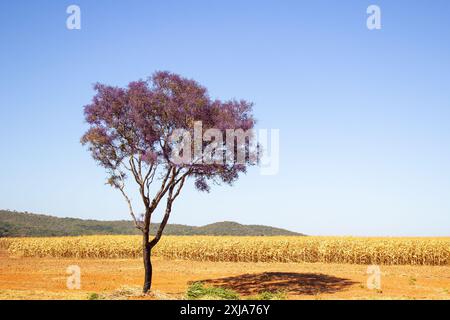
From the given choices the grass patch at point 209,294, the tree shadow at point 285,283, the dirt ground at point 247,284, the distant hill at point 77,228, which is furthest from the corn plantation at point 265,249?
the distant hill at point 77,228

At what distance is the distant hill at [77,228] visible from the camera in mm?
122625

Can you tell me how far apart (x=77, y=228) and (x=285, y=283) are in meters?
140

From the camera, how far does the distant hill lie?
123 m

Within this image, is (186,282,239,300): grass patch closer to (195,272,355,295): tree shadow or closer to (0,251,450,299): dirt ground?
(0,251,450,299): dirt ground

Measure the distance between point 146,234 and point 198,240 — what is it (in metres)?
24.8

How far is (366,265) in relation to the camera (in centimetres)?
3966

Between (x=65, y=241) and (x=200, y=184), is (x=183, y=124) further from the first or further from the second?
(x=65, y=241)

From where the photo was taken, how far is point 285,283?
26141mm

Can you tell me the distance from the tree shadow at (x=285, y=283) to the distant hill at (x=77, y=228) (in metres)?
89.8

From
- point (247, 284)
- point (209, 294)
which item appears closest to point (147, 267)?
point (209, 294)

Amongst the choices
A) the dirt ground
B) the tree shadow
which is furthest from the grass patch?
the tree shadow

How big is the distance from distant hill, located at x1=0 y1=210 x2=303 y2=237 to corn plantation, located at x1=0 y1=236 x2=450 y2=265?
5983cm

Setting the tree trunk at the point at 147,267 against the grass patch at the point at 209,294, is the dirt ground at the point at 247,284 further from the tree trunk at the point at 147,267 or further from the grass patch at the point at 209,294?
the grass patch at the point at 209,294
